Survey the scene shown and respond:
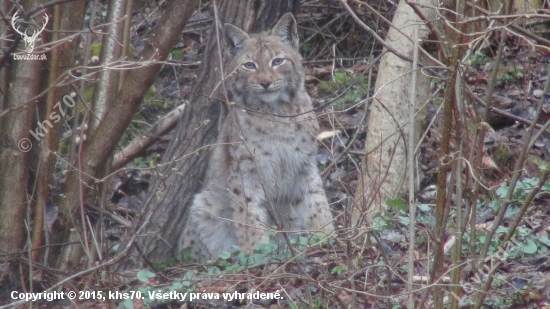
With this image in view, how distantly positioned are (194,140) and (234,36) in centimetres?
91

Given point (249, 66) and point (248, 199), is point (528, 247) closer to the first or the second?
point (248, 199)

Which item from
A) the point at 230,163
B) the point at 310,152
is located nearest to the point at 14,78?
the point at 230,163

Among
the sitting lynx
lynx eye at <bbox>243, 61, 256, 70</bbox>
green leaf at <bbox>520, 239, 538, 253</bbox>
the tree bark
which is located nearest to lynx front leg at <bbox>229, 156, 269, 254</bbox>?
the sitting lynx

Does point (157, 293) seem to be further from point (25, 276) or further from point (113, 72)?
point (113, 72)

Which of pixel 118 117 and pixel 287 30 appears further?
pixel 287 30

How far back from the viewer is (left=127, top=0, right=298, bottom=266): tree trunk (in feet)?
21.4

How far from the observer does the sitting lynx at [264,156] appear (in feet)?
21.6

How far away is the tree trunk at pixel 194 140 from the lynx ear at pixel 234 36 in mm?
125

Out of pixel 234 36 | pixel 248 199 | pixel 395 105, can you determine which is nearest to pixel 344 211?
pixel 248 199

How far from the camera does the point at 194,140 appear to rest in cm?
667

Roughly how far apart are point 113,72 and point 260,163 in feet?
4.73

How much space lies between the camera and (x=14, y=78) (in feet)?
16.5

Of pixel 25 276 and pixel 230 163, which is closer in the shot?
pixel 25 276

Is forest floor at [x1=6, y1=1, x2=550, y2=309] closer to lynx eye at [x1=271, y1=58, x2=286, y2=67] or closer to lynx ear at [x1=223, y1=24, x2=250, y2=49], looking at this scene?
lynx eye at [x1=271, y1=58, x2=286, y2=67]
